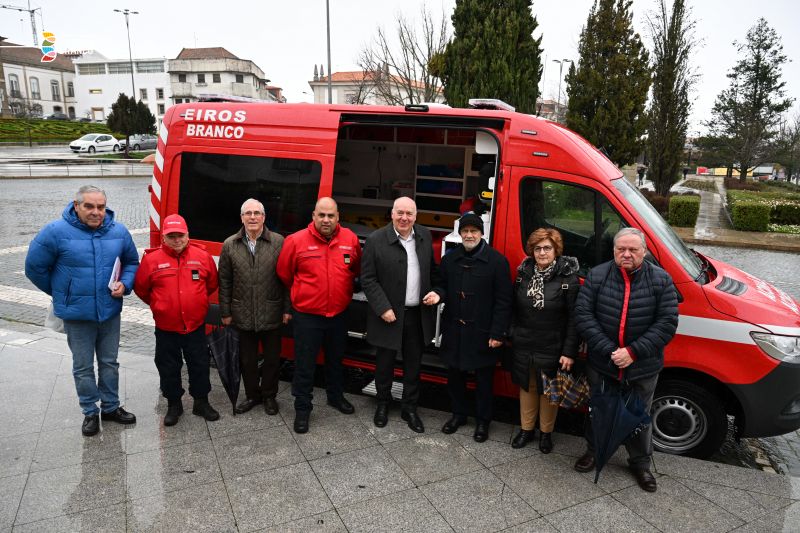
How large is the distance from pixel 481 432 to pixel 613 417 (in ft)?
3.45

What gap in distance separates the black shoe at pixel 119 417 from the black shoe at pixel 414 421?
2.16 metres

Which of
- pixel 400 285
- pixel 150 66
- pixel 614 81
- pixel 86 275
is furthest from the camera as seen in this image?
pixel 150 66

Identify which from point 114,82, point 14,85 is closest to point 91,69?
point 114,82

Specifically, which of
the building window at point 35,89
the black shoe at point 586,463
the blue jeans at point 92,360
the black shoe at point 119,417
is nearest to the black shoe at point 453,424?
the black shoe at point 586,463

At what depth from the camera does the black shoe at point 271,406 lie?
4504 millimetres

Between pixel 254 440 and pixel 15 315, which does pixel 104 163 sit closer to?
pixel 15 315

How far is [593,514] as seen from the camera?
3344 millimetres

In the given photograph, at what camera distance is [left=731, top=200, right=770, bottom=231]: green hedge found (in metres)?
15.6

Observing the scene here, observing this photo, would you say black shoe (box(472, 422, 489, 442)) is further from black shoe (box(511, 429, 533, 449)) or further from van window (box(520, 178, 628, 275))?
van window (box(520, 178, 628, 275))

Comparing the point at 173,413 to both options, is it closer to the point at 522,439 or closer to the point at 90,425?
the point at 90,425

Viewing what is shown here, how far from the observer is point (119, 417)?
4262 millimetres

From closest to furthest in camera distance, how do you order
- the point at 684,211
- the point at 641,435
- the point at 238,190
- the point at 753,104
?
the point at 641,435 → the point at 238,190 → the point at 684,211 → the point at 753,104

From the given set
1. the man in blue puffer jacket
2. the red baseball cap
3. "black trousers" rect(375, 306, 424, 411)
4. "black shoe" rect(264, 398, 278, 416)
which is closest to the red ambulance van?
"black trousers" rect(375, 306, 424, 411)

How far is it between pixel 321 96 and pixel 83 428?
180 ft
